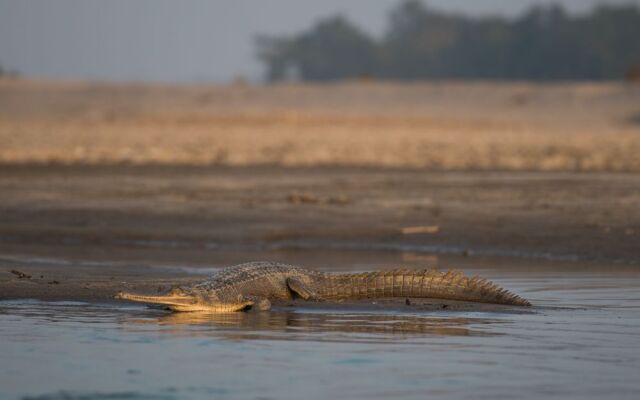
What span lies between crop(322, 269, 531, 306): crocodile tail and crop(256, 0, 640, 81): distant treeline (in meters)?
62.5

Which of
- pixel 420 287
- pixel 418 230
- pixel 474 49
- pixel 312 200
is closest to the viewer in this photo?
pixel 420 287

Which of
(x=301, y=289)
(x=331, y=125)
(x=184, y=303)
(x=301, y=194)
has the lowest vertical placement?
(x=184, y=303)

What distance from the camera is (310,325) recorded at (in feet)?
27.8

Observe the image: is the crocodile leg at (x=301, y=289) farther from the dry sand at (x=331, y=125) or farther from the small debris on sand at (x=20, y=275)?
the dry sand at (x=331, y=125)

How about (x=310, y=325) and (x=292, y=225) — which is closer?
(x=310, y=325)

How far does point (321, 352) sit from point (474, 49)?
70.3 meters

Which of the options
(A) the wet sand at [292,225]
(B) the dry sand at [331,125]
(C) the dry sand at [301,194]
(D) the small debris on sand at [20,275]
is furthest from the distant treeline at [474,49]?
(D) the small debris on sand at [20,275]

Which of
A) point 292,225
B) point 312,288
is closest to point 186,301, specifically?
point 312,288

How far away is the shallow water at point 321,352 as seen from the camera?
6.64 m

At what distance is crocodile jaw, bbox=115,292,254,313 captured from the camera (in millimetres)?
8680

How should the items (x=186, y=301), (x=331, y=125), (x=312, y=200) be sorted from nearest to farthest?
(x=186, y=301)
(x=312, y=200)
(x=331, y=125)

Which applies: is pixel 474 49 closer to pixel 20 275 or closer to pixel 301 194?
pixel 301 194

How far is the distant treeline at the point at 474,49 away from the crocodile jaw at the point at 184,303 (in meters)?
63.0

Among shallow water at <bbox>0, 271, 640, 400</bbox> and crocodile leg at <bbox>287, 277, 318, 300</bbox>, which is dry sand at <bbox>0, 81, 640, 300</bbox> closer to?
crocodile leg at <bbox>287, 277, 318, 300</bbox>
